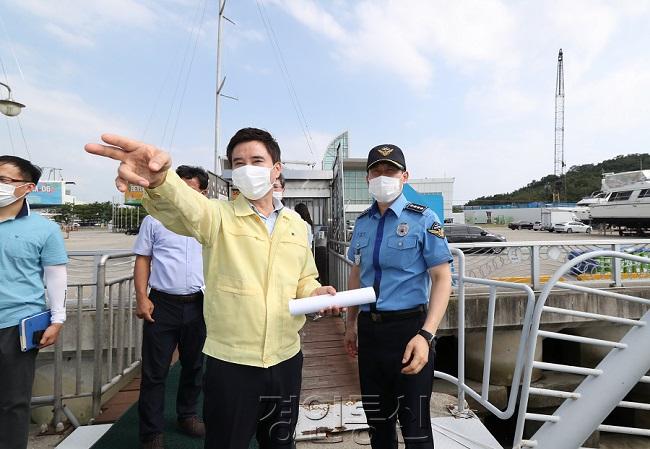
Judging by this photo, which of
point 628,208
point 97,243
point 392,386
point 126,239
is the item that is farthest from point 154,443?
point 126,239

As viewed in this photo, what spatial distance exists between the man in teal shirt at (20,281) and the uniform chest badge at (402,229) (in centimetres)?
196

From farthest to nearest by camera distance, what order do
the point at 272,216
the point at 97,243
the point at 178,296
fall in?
the point at 97,243, the point at 178,296, the point at 272,216

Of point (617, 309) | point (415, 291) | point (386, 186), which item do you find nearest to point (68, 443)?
point (415, 291)

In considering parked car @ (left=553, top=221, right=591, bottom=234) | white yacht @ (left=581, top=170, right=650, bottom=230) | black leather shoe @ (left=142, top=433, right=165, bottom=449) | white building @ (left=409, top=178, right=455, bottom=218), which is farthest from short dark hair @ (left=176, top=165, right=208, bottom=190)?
white building @ (left=409, top=178, right=455, bottom=218)

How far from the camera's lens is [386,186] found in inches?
77.2

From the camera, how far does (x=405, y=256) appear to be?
1867mm

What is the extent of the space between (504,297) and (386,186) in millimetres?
4617

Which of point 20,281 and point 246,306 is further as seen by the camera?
point 20,281

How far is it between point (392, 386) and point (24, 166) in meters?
2.40

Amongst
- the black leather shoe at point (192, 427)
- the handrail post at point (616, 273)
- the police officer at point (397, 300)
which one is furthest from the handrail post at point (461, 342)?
the handrail post at point (616, 273)

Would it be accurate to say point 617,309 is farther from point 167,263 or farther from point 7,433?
point 7,433

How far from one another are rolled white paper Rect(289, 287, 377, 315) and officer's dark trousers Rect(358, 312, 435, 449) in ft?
1.83

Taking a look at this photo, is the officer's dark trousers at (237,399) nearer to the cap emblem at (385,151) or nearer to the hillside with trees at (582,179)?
the cap emblem at (385,151)

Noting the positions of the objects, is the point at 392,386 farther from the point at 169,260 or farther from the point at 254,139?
the point at 169,260
